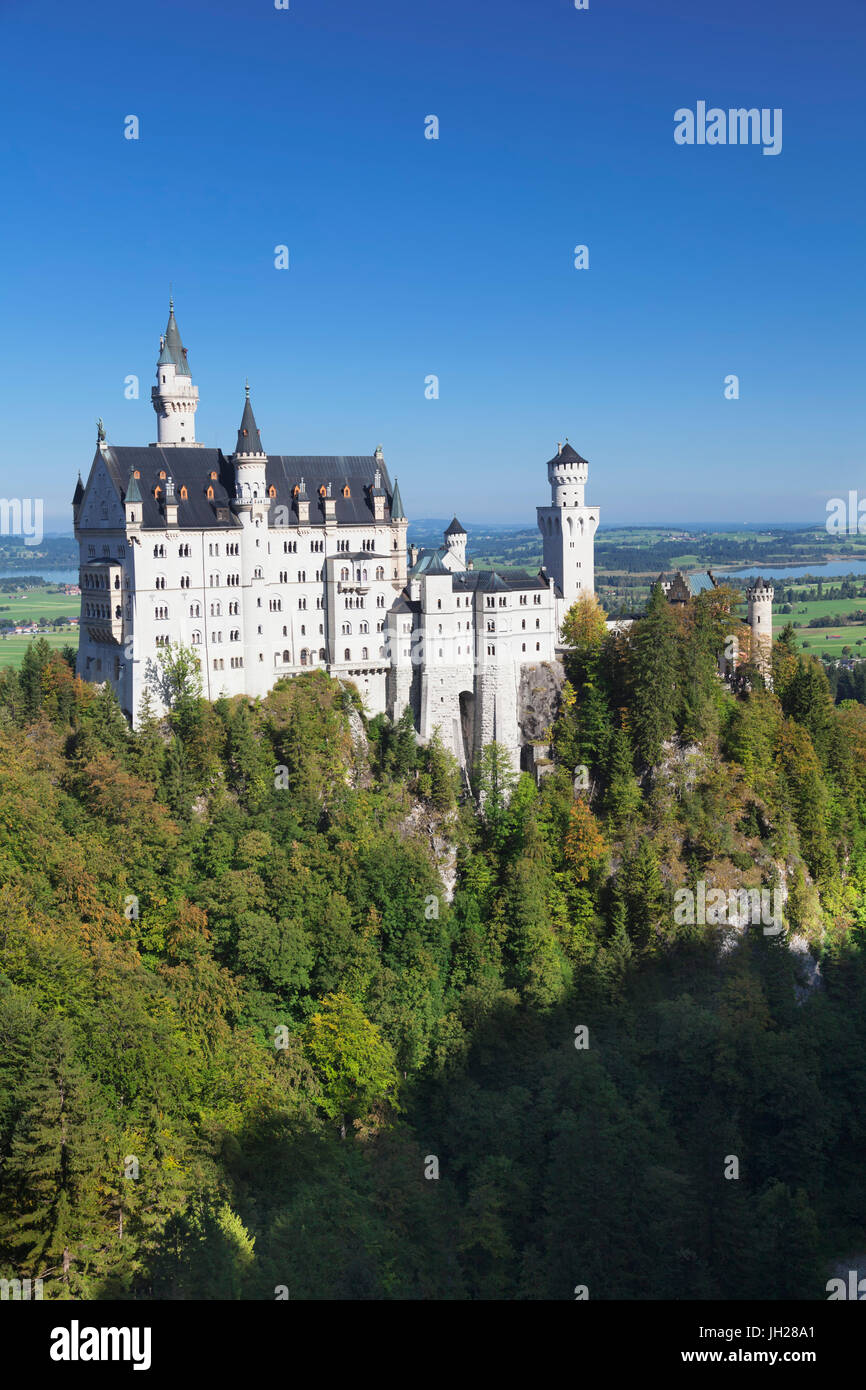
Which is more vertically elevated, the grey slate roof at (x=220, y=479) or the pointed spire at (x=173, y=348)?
the pointed spire at (x=173, y=348)

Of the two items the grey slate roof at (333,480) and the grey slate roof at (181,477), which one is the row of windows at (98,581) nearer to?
the grey slate roof at (181,477)

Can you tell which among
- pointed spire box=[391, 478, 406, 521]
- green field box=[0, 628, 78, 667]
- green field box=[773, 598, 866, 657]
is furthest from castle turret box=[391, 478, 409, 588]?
green field box=[773, 598, 866, 657]

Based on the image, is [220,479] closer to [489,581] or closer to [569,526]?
[489,581]

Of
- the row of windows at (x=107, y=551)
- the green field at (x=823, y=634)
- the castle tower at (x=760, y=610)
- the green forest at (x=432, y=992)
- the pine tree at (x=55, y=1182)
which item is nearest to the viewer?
the pine tree at (x=55, y=1182)

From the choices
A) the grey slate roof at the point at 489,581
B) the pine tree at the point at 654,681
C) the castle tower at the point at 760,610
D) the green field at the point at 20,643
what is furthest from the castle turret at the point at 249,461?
the green field at the point at 20,643

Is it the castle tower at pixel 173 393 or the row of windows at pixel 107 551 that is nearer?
the row of windows at pixel 107 551

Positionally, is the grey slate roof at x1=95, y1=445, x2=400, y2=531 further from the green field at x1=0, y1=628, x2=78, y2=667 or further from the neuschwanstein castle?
the green field at x1=0, y1=628, x2=78, y2=667

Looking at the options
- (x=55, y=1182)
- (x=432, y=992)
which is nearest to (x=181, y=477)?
(x=432, y=992)

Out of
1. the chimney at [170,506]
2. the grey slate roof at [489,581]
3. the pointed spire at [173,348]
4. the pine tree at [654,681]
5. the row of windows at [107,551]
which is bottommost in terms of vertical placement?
the pine tree at [654,681]
